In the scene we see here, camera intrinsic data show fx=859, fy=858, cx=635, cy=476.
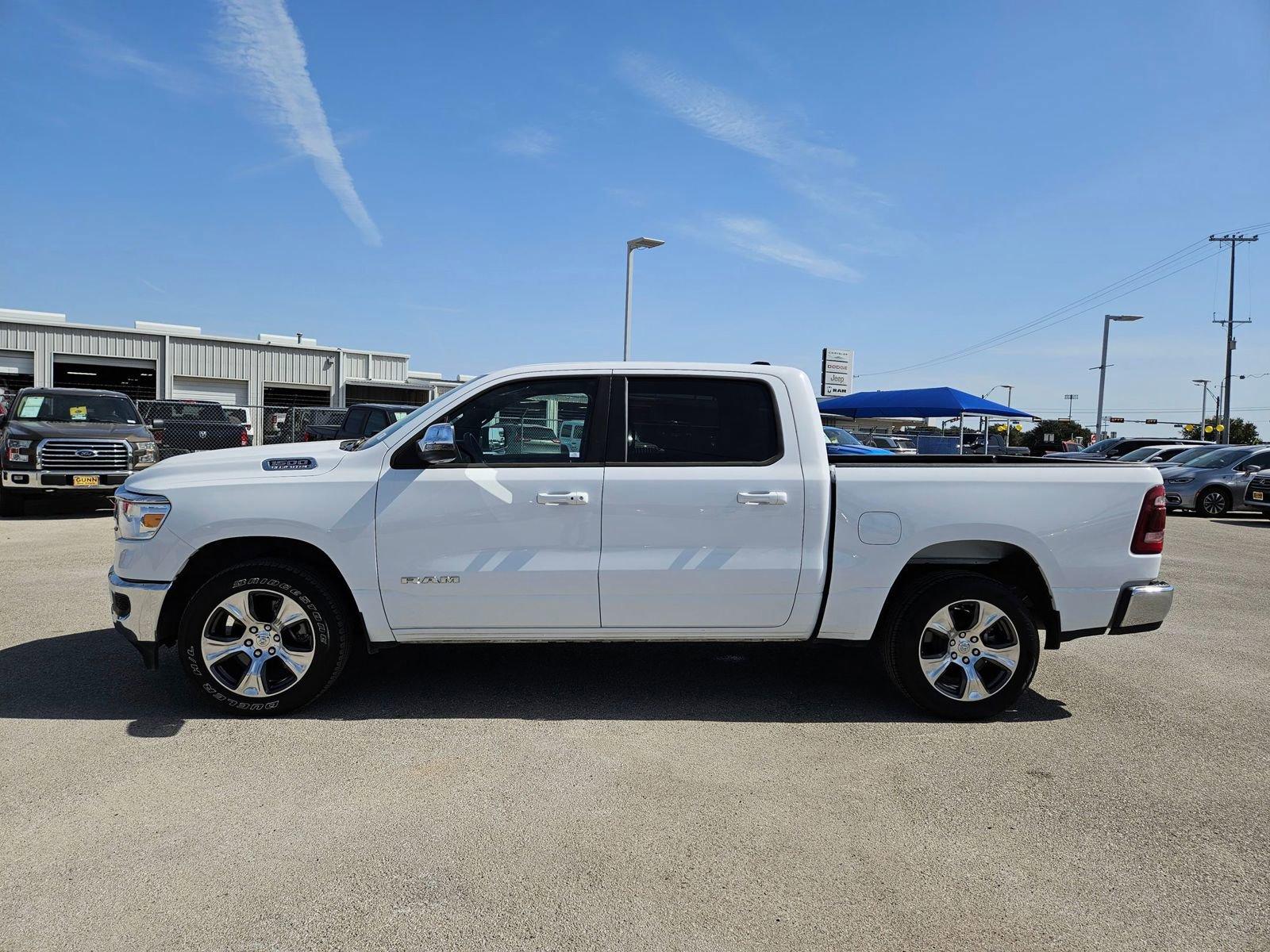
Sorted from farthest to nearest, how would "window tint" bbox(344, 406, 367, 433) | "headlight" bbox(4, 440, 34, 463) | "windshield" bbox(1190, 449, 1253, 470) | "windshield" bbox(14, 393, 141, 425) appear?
"windshield" bbox(1190, 449, 1253, 470) < "window tint" bbox(344, 406, 367, 433) < "windshield" bbox(14, 393, 141, 425) < "headlight" bbox(4, 440, 34, 463)

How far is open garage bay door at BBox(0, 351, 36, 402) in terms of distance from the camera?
34812 millimetres

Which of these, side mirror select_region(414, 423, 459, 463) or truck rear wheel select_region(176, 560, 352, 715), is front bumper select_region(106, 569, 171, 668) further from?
side mirror select_region(414, 423, 459, 463)

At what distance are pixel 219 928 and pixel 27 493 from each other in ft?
40.0

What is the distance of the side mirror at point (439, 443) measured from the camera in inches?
165

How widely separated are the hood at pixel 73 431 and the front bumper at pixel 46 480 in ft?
1.63

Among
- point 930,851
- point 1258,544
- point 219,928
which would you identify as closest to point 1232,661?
point 930,851

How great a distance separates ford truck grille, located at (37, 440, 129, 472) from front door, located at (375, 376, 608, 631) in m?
10.3

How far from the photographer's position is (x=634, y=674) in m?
5.25

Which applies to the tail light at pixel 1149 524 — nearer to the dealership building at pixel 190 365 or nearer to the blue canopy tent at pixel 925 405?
the blue canopy tent at pixel 925 405

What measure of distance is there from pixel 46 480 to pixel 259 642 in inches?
396

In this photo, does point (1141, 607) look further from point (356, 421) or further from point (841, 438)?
point (841, 438)

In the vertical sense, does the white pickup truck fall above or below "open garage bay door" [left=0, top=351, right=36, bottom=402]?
below

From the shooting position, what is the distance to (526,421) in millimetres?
4566

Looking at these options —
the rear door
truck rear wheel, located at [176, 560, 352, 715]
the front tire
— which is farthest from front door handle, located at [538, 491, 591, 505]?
the front tire
